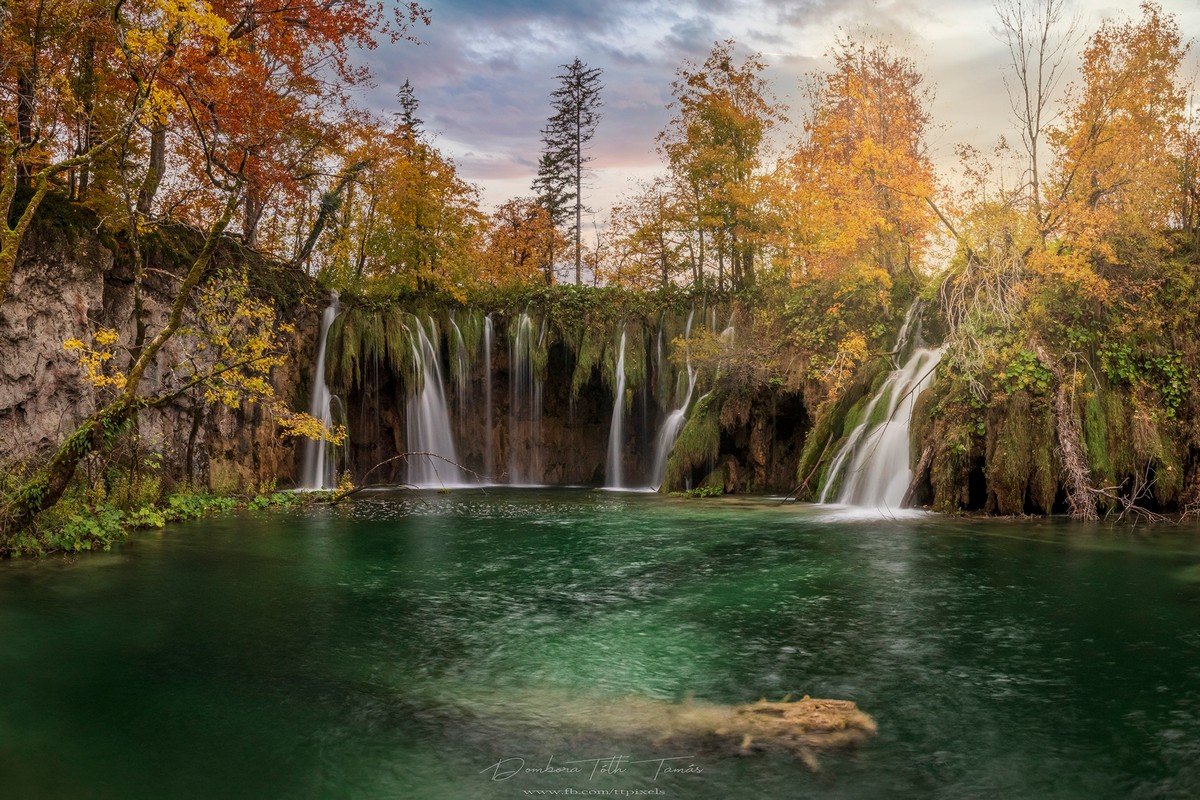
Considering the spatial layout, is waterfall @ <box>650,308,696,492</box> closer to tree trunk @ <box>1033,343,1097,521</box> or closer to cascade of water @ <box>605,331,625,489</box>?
cascade of water @ <box>605,331,625,489</box>

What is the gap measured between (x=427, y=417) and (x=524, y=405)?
11.9ft

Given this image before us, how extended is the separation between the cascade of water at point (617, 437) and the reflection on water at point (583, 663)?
14.4m

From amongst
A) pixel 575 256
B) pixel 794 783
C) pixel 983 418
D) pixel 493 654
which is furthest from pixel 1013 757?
pixel 575 256

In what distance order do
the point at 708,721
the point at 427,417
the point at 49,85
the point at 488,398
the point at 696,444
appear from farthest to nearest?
the point at 488,398 < the point at 427,417 < the point at 696,444 < the point at 49,85 < the point at 708,721

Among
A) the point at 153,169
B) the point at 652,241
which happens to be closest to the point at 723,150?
the point at 652,241

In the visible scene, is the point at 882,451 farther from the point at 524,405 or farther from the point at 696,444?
the point at 524,405

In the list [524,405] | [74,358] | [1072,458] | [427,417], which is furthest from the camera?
[524,405]

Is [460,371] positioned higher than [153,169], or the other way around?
[153,169]

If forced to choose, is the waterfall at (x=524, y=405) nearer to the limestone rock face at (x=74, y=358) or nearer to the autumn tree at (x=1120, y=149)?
the limestone rock face at (x=74, y=358)

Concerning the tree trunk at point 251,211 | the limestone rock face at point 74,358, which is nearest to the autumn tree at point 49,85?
the limestone rock face at point 74,358

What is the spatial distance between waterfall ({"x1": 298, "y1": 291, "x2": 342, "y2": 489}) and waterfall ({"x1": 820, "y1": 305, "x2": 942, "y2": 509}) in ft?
47.0

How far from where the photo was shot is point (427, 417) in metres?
26.1

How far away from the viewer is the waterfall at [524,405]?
27.5 m

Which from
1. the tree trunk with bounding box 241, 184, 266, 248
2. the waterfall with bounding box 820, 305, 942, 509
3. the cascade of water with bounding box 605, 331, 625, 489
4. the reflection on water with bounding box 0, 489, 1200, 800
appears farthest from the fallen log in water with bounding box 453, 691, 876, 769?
the cascade of water with bounding box 605, 331, 625, 489
